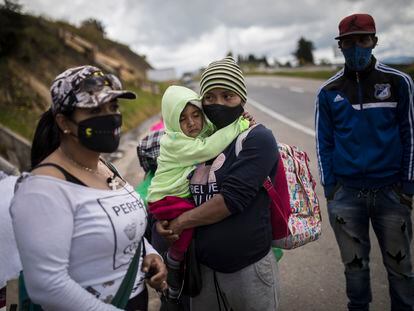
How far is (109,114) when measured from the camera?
6.02ft

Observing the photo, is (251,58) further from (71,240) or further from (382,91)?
(71,240)

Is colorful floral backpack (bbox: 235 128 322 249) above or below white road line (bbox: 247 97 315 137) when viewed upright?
below

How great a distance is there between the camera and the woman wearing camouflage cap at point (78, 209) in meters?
1.53

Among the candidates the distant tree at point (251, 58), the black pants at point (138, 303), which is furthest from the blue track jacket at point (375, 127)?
the distant tree at point (251, 58)

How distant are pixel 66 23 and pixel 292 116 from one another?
15710 millimetres

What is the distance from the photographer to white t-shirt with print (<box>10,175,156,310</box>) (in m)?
1.52

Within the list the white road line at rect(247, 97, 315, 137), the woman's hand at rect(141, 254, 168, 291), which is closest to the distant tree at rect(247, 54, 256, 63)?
the white road line at rect(247, 97, 315, 137)

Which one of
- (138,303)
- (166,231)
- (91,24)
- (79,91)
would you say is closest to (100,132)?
(79,91)

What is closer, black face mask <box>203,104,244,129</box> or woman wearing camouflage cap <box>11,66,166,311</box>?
woman wearing camouflage cap <box>11,66,166,311</box>

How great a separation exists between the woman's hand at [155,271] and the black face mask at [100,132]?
63cm

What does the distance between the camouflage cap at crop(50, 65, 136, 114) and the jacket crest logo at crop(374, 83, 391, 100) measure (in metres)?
1.94

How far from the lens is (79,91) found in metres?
1.72

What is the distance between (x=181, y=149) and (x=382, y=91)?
62.3 inches

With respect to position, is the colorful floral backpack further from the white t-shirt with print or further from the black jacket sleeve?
the white t-shirt with print
